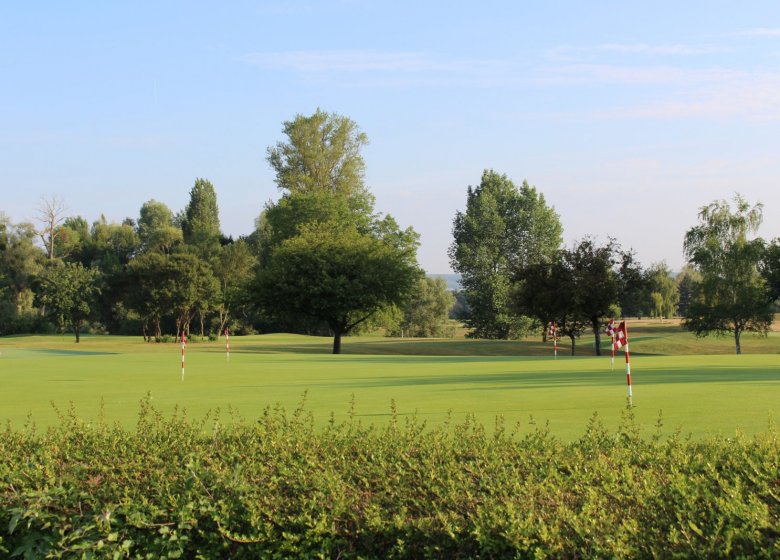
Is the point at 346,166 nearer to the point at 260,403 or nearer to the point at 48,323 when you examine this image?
the point at 48,323

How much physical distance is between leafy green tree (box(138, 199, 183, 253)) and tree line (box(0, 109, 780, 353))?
0.48 meters

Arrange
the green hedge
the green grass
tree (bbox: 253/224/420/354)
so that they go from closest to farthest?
the green hedge → the green grass → tree (bbox: 253/224/420/354)

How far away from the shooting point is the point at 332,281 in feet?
183

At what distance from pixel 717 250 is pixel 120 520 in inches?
2913

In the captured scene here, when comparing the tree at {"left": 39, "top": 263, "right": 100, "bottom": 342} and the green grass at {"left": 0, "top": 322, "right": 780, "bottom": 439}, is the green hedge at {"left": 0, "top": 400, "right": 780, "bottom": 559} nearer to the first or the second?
the green grass at {"left": 0, "top": 322, "right": 780, "bottom": 439}

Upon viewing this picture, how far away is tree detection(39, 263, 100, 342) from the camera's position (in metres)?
80.6

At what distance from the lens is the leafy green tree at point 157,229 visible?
4342 inches

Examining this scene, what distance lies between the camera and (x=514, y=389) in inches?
754

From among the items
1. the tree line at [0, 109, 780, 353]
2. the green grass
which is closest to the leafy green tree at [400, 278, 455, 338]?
the tree line at [0, 109, 780, 353]

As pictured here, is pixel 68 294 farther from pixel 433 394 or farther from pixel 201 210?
pixel 433 394

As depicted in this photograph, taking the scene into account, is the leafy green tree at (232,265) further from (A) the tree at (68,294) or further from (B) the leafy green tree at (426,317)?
(B) the leafy green tree at (426,317)

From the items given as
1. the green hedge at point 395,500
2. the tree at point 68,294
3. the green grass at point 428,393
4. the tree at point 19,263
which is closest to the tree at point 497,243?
the tree at point 68,294

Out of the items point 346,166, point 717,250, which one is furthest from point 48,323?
point 717,250

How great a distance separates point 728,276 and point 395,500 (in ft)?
236
